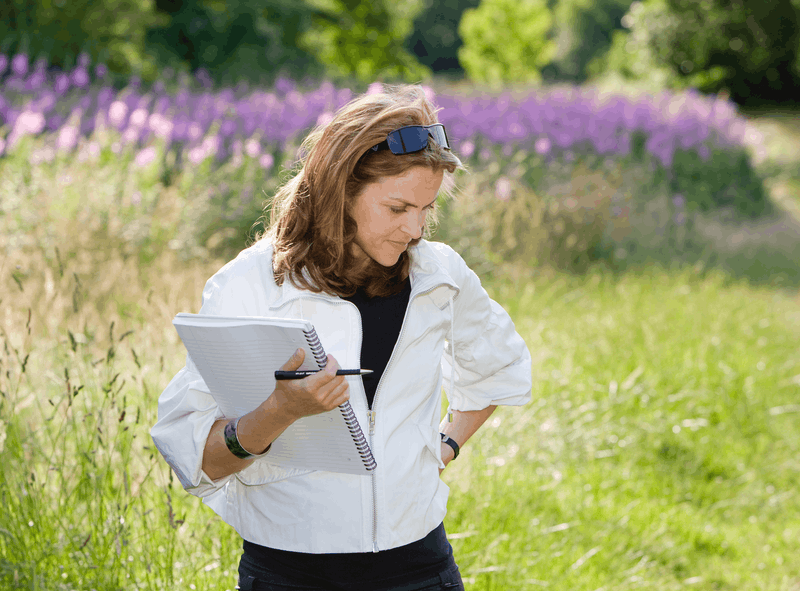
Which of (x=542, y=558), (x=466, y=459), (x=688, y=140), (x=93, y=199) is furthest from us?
(x=688, y=140)

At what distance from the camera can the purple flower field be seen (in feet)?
22.2

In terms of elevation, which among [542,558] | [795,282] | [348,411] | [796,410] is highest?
[348,411]

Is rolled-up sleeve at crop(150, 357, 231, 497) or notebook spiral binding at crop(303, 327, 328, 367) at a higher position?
notebook spiral binding at crop(303, 327, 328, 367)

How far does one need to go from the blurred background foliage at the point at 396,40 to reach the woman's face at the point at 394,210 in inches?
405

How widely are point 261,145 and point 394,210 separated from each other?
6.67m

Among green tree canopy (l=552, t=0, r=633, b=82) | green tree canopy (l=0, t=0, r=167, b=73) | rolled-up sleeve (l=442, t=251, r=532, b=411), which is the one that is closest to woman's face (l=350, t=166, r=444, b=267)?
rolled-up sleeve (l=442, t=251, r=532, b=411)

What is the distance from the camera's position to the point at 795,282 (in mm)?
Answer: 8289

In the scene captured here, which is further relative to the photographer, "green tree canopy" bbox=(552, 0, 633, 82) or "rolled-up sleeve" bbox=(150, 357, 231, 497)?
"green tree canopy" bbox=(552, 0, 633, 82)

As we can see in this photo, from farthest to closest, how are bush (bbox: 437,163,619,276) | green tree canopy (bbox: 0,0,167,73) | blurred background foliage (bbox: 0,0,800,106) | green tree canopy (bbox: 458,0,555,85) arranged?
green tree canopy (bbox: 458,0,555,85)
blurred background foliage (bbox: 0,0,800,106)
green tree canopy (bbox: 0,0,167,73)
bush (bbox: 437,163,619,276)

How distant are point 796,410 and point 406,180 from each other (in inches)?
157

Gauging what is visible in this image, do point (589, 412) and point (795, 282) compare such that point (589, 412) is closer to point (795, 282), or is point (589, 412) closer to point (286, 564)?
point (286, 564)

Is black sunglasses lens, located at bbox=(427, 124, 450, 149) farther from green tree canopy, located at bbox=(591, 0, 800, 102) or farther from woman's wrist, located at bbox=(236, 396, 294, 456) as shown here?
green tree canopy, located at bbox=(591, 0, 800, 102)

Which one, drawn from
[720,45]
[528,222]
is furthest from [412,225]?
[720,45]

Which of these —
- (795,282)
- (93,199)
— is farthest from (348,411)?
(795,282)
